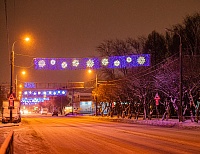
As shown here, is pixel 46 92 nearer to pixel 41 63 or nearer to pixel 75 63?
pixel 41 63

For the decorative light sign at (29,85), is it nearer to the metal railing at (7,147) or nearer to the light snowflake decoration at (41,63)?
the light snowflake decoration at (41,63)

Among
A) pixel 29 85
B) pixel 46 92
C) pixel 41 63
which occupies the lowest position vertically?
pixel 46 92

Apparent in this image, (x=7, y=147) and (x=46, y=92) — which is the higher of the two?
(x=46, y=92)

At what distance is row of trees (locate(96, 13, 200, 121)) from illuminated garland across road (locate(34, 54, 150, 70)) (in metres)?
2.90

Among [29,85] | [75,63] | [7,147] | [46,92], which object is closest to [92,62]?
[75,63]

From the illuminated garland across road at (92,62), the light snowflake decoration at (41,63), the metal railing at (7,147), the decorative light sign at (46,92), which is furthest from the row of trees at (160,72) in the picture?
the decorative light sign at (46,92)

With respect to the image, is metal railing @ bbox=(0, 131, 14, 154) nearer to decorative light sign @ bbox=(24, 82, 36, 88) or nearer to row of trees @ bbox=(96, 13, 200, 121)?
row of trees @ bbox=(96, 13, 200, 121)

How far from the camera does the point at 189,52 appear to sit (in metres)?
55.9

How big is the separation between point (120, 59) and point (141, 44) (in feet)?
59.7

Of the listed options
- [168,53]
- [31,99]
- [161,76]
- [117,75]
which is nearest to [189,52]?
[168,53]

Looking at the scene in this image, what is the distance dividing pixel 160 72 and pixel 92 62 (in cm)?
813

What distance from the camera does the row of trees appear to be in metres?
45.5

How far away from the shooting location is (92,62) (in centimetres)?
4884

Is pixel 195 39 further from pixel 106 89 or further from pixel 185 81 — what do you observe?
pixel 106 89
